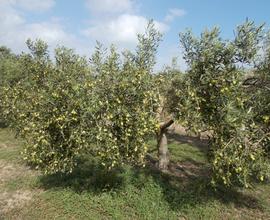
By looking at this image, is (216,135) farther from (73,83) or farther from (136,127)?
(73,83)

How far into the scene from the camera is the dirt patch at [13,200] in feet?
45.3

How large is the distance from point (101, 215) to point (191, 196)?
3815 millimetres

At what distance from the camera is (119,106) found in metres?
11.4

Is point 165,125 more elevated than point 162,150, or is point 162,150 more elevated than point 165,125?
point 165,125

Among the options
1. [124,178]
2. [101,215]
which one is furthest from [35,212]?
[124,178]

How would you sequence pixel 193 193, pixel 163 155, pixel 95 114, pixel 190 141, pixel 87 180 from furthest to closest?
pixel 190 141 < pixel 163 155 < pixel 87 180 < pixel 193 193 < pixel 95 114

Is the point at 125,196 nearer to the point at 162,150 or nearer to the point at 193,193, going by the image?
the point at 193,193

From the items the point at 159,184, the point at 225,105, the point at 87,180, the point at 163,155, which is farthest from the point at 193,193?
the point at 225,105

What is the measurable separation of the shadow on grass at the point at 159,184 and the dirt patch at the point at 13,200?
3.20 feet

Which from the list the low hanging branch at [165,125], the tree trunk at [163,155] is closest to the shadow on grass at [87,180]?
the tree trunk at [163,155]

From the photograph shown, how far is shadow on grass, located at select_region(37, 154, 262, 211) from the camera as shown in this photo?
13977 millimetres

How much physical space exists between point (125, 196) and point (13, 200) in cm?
478

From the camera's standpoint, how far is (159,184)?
1501 centimetres

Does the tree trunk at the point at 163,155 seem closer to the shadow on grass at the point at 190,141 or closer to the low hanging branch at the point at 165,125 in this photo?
the low hanging branch at the point at 165,125
